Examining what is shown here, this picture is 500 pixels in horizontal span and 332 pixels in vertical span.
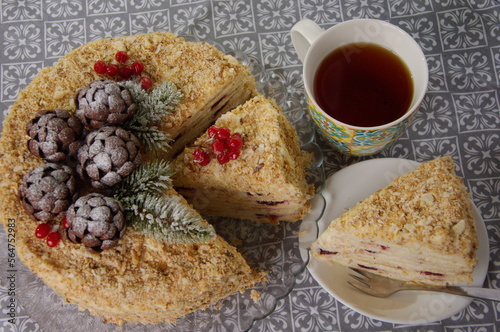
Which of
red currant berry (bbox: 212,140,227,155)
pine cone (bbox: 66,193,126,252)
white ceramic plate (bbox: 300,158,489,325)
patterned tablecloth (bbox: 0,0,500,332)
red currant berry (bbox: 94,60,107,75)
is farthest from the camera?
patterned tablecloth (bbox: 0,0,500,332)

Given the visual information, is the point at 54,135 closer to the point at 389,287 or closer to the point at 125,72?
the point at 125,72

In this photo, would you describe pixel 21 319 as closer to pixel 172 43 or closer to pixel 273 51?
pixel 172 43

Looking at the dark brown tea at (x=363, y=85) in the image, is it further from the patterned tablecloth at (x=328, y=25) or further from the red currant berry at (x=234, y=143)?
the red currant berry at (x=234, y=143)

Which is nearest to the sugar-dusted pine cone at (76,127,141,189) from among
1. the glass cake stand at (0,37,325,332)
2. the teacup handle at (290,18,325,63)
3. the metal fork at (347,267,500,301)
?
the glass cake stand at (0,37,325,332)

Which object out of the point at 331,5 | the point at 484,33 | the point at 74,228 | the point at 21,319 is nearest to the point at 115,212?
the point at 74,228

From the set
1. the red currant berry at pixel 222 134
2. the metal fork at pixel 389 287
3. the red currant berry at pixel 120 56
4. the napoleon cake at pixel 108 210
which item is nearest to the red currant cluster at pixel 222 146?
the red currant berry at pixel 222 134

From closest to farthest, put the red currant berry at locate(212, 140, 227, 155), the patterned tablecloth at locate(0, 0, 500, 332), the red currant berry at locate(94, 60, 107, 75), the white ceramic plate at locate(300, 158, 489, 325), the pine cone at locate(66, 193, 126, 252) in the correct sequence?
the pine cone at locate(66, 193, 126, 252) → the red currant berry at locate(212, 140, 227, 155) → the red currant berry at locate(94, 60, 107, 75) → the white ceramic plate at locate(300, 158, 489, 325) → the patterned tablecloth at locate(0, 0, 500, 332)

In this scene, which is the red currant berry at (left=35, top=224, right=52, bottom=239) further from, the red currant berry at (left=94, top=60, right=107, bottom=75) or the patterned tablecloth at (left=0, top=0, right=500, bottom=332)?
the patterned tablecloth at (left=0, top=0, right=500, bottom=332)
